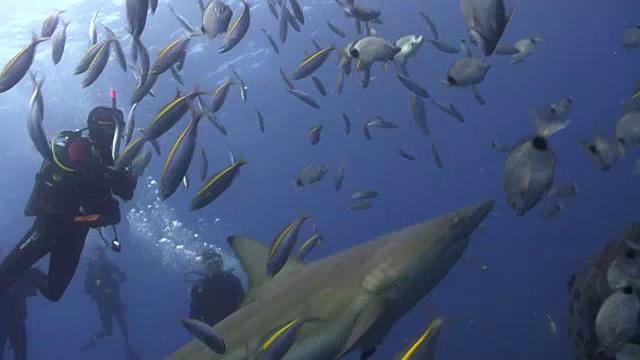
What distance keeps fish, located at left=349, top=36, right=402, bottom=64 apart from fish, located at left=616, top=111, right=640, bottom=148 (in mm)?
2457

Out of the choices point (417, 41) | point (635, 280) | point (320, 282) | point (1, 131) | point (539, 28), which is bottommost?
point (539, 28)

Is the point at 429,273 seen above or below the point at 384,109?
above

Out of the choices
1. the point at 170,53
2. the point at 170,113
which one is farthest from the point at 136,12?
the point at 170,53

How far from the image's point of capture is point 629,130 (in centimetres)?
539

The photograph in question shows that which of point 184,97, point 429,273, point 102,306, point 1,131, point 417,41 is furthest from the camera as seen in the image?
point 1,131

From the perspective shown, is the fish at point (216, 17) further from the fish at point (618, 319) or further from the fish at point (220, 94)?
the fish at point (618, 319)

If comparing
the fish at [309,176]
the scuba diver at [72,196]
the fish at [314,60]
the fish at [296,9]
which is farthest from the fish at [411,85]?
the scuba diver at [72,196]

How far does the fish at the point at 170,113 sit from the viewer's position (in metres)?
4.44

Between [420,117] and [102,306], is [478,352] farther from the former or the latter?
[420,117]

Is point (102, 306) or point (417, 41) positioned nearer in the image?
point (417, 41)

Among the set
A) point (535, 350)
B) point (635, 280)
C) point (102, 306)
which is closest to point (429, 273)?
point (635, 280)

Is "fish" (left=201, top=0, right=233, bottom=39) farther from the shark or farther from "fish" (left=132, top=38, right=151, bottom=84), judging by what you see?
the shark

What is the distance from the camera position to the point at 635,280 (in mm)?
3750

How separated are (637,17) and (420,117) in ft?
166
